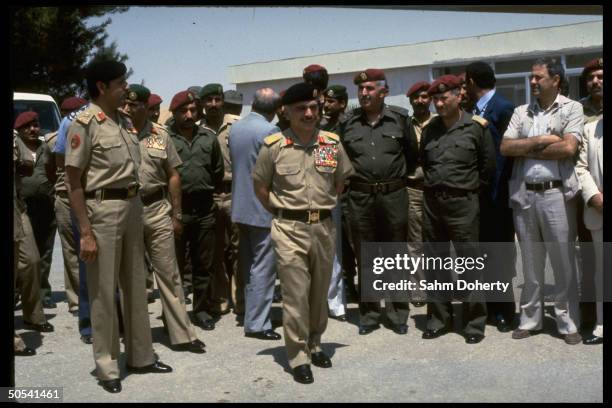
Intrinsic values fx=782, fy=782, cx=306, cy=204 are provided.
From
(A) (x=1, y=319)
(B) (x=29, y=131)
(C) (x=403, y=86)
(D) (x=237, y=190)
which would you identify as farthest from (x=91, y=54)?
(A) (x=1, y=319)

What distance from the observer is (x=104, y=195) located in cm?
518

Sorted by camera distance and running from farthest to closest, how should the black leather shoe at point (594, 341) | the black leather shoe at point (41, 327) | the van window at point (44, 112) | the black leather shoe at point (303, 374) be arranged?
the van window at point (44, 112) → the black leather shoe at point (41, 327) → the black leather shoe at point (594, 341) → the black leather shoe at point (303, 374)

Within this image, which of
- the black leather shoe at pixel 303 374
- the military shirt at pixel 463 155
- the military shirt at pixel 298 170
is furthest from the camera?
the military shirt at pixel 463 155

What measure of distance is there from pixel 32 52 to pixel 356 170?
55.1 feet

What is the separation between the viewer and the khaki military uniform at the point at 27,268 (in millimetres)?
6426

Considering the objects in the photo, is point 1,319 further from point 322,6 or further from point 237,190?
point 322,6

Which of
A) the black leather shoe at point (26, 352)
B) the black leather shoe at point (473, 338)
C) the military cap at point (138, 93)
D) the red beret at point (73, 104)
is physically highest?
the red beret at point (73, 104)

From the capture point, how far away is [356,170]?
6.45m

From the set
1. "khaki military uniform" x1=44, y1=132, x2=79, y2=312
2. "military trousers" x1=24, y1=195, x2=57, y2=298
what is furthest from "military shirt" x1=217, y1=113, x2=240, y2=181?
"military trousers" x1=24, y1=195, x2=57, y2=298

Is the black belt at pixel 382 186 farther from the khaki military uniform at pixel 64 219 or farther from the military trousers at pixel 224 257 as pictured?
the khaki military uniform at pixel 64 219

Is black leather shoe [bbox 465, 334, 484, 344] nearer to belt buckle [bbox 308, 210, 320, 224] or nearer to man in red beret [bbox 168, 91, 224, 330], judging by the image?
belt buckle [bbox 308, 210, 320, 224]

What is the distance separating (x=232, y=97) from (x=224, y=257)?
1.73m

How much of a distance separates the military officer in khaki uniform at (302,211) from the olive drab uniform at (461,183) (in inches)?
38.9

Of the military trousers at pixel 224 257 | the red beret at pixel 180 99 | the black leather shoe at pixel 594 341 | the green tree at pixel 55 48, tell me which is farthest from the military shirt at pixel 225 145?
the green tree at pixel 55 48
